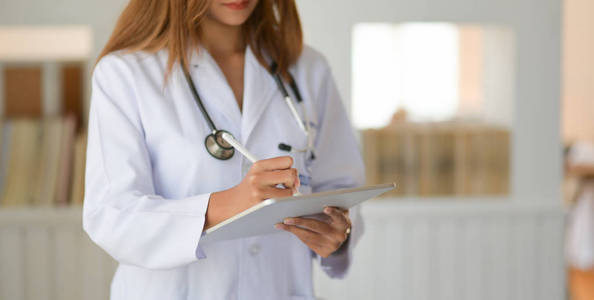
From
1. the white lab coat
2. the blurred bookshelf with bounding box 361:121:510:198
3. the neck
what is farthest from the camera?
the blurred bookshelf with bounding box 361:121:510:198

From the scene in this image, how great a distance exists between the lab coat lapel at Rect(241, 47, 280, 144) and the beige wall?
5805mm

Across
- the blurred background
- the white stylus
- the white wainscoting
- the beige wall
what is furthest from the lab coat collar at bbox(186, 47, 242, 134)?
the beige wall

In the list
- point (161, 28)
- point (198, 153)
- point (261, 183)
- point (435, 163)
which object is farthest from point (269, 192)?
point (435, 163)

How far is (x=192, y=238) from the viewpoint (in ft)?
3.71

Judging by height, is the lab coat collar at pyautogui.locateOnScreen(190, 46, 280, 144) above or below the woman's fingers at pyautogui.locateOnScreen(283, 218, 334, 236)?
above

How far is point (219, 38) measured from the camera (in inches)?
56.4

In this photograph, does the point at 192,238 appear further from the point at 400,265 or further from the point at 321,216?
the point at 400,265

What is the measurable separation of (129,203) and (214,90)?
0.30 meters

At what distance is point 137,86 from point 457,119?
229 cm

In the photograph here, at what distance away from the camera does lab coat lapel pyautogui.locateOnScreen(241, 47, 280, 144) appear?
51.0 inches

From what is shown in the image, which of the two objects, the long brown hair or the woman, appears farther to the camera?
the long brown hair

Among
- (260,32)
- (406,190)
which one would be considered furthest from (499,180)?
(260,32)

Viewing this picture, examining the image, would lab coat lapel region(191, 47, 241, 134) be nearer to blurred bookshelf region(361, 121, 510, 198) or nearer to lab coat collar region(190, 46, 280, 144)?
lab coat collar region(190, 46, 280, 144)

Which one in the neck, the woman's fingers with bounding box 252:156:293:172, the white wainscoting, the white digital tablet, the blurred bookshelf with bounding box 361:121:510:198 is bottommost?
the white wainscoting
